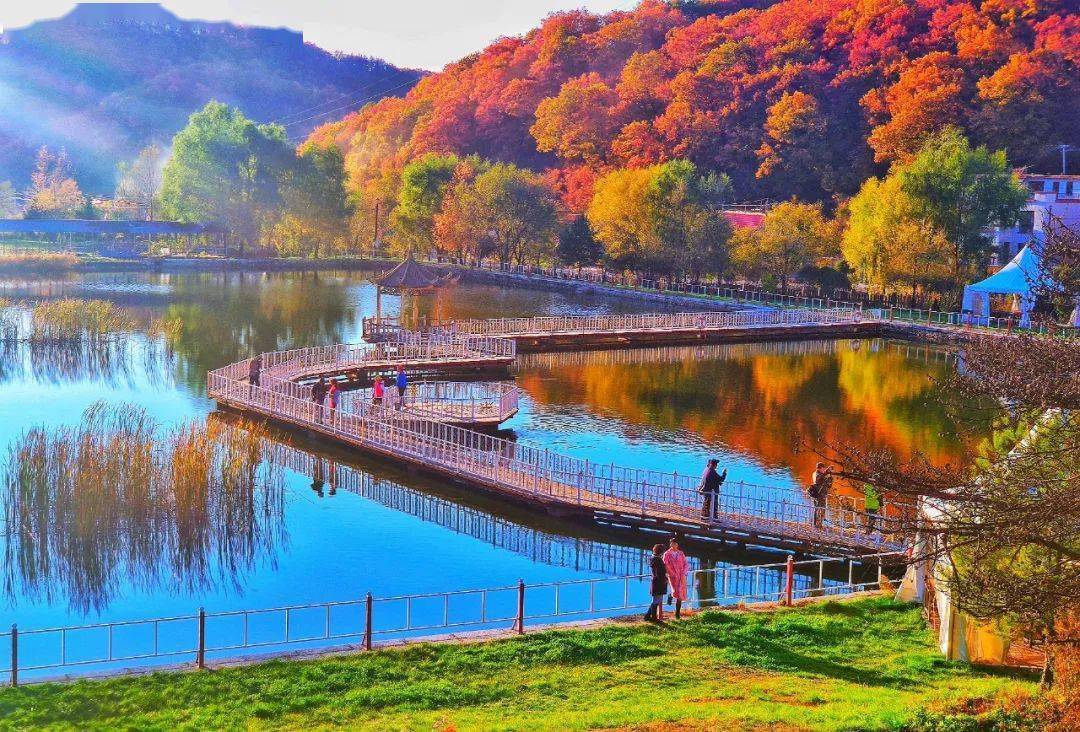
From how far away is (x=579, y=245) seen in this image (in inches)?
2876

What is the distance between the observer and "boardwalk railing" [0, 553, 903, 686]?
1473cm

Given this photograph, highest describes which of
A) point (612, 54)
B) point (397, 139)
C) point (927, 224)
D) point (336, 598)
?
point (612, 54)

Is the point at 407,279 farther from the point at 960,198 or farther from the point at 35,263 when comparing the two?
the point at 35,263

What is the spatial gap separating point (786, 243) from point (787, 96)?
19145 millimetres

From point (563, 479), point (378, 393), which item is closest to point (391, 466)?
point (378, 393)

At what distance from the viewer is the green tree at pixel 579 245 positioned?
7281 cm

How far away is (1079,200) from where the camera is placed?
209 feet

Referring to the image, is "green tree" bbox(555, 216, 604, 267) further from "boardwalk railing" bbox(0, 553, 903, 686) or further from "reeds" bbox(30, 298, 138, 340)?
"boardwalk railing" bbox(0, 553, 903, 686)

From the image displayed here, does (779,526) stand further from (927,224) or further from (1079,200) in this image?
(1079,200)

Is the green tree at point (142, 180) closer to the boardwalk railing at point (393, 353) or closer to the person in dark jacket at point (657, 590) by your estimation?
the boardwalk railing at point (393, 353)

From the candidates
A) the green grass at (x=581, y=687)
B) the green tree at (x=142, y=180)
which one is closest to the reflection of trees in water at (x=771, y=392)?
the green grass at (x=581, y=687)

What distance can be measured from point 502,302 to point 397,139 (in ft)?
189

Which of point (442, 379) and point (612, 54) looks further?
point (612, 54)

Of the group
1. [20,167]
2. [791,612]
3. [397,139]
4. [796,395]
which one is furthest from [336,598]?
[20,167]
